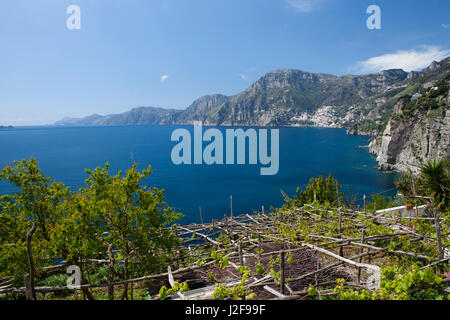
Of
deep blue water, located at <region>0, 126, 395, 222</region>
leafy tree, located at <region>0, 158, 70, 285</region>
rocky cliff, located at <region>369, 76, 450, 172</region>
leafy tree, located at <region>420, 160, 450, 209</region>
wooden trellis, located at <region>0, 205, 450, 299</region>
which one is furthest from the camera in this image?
rocky cliff, located at <region>369, 76, 450, 172</region>

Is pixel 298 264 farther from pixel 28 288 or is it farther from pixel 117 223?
pixel 28 288

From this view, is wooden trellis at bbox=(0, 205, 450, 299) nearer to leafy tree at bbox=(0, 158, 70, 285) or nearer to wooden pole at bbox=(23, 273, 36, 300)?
wooden pole at bbox=(23, 273, 36, 300)

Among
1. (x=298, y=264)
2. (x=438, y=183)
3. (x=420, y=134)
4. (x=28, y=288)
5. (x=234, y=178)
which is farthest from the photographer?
(x=234, y=178)

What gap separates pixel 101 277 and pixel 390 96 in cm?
23015

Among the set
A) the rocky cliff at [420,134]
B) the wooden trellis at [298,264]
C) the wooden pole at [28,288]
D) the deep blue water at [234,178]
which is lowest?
the deep blue water at [234,178]

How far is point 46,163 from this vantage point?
227 ft

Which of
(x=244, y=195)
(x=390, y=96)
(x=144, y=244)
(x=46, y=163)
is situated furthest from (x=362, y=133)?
(x=144, y=244)

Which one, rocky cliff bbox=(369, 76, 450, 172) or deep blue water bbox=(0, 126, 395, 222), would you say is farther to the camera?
rocky cliff bbox=(369, 76, 450, 172)

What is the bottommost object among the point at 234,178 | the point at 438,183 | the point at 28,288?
the point at 234,178

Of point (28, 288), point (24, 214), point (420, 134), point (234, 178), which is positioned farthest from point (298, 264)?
point (420, 134)

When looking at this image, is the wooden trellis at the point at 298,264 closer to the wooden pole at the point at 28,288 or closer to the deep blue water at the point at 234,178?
the wooden pole at the point at 28,288

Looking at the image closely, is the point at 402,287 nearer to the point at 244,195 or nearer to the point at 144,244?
the point at 144,244

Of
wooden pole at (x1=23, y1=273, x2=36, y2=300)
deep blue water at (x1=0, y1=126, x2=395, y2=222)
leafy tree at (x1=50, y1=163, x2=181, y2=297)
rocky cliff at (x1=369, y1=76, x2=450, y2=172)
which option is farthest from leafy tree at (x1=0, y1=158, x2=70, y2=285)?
rocky cliff at (x1=369, y1=76, x2=450, y2=172)

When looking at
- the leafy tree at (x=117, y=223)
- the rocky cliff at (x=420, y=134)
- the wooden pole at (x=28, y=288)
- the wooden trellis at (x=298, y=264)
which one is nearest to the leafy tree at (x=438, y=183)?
the wooden trellis at (x=298, y=264)
